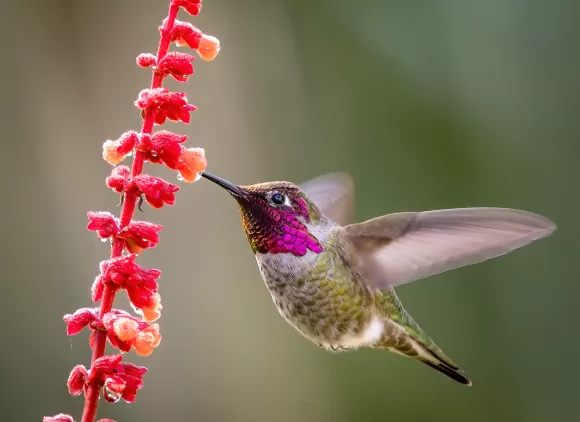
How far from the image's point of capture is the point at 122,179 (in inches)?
61.1

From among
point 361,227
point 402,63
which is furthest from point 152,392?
point 402,63

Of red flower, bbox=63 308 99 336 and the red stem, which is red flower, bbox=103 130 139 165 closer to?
the red stem

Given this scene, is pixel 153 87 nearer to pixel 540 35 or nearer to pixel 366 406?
pixel 366 406

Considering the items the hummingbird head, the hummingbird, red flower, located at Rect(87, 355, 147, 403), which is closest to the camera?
red flower, located at Rect(87, 355, 147, 403)

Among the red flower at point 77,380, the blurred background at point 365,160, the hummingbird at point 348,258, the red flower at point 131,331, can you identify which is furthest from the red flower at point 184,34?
the blurred background at point 365,160

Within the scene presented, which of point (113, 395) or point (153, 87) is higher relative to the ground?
point (153, 87)

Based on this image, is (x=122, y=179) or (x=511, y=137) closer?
(x=122, y=179)

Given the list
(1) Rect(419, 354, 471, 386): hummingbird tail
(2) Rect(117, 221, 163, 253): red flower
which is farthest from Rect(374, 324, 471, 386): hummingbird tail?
(2) Rect(117, 221, 163, 253): red flower

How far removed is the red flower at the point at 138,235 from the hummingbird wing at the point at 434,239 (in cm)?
126

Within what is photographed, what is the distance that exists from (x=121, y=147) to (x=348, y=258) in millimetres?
1529

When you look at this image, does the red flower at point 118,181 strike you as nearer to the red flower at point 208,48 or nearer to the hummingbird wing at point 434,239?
the red flower at point 208,48

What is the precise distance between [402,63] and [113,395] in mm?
4363

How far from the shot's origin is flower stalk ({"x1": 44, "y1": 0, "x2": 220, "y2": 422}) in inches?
58.0

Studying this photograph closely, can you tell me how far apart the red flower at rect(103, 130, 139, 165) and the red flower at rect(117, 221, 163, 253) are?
18 centimetres
